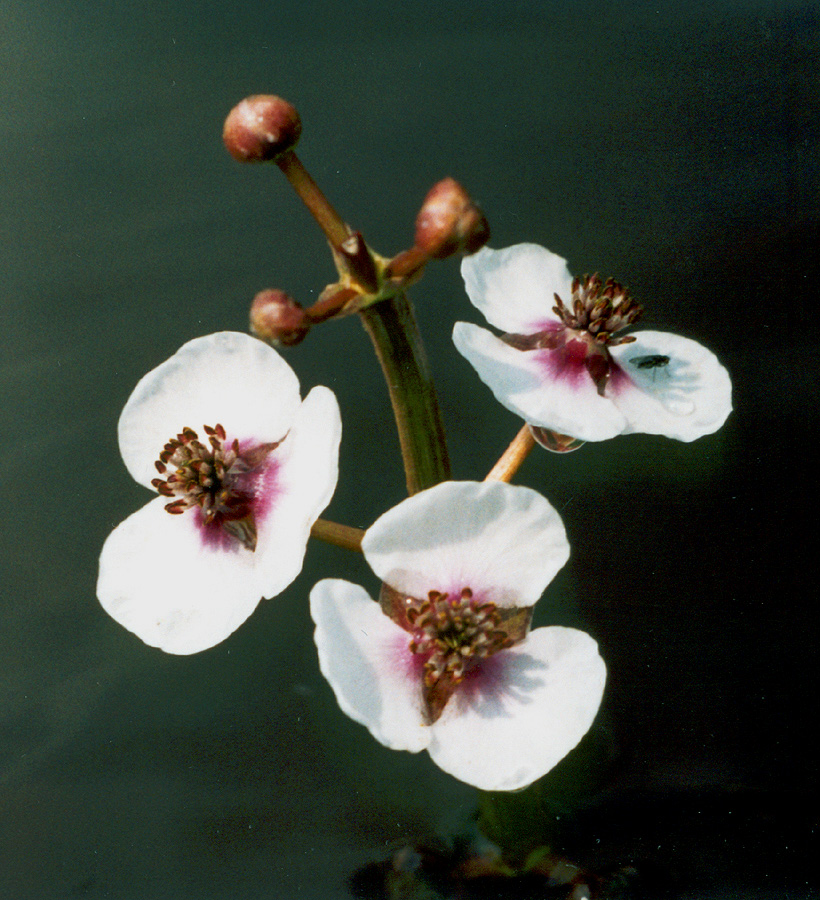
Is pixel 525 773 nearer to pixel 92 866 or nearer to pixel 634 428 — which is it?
pixel 634 428

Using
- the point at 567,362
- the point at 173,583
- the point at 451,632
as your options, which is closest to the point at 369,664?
the point at 451,632

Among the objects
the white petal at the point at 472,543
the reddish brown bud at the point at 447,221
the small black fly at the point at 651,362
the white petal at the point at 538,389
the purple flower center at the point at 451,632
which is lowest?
the purple flower center at the point at 451,632

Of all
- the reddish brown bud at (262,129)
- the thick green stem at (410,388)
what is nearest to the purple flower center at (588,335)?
the thick green stem at (410,388)

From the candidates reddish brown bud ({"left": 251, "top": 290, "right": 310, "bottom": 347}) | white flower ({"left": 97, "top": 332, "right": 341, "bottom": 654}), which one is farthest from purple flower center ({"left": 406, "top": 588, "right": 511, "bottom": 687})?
reddish brown bud ({"left": 251, "top": 290, "right": 310, "bottom": 347})

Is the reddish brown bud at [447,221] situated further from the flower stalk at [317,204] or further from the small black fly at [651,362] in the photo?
the small black fly at [651,362]

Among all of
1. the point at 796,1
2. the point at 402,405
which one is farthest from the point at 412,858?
the point at 796,1
